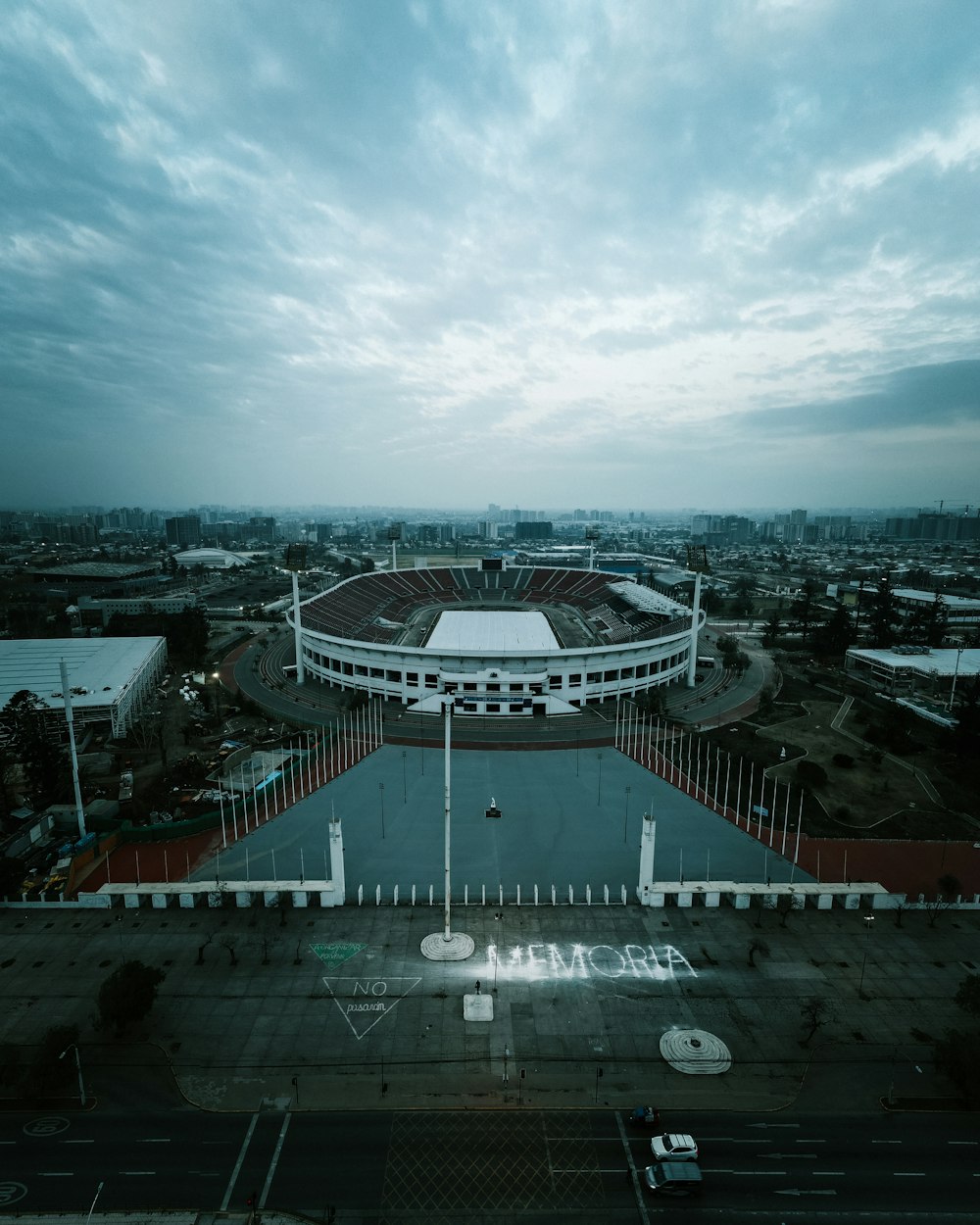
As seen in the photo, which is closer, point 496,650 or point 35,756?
point 35,756

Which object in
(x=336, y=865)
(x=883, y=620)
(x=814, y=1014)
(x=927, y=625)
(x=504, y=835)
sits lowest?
(x=504, y=835)

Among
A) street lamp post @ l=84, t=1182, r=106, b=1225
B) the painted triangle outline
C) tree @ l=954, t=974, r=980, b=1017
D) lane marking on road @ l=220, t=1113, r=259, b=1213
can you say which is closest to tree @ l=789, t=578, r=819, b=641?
tree @ l=954, t=974, r=980, b=1017

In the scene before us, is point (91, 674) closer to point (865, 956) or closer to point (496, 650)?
point (496, 650)

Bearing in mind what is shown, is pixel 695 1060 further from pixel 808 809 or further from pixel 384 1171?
pixel 808 809

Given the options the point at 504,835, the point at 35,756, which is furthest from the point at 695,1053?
the point at 35,756

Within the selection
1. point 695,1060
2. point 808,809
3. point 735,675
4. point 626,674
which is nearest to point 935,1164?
point 695,1060

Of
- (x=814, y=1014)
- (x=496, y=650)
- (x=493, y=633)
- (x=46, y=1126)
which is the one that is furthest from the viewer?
(x=493, y=633)
